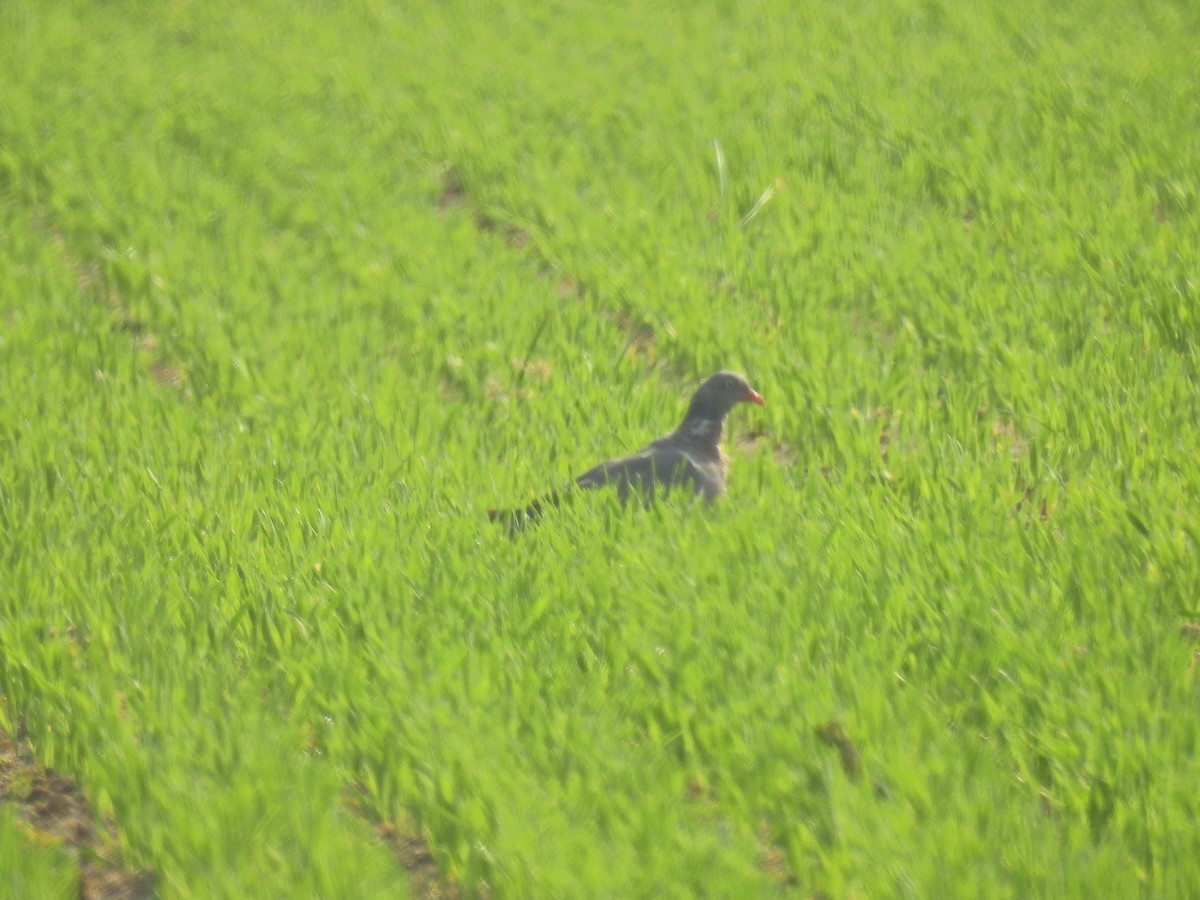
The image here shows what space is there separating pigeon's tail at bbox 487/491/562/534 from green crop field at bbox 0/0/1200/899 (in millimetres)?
112

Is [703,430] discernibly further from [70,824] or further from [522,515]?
[70,824]

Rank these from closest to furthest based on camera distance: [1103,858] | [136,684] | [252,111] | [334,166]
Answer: [1103,858], [136,684], [334,166], [252,111]

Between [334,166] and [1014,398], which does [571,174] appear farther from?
[1014,398]

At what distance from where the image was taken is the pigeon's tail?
4426mm

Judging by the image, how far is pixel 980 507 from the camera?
4293 millimetres

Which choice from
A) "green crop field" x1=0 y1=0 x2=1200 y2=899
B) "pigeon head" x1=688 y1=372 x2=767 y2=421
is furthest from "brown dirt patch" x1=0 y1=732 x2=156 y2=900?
"pigeon head" x1=688 y1=372 x2=767 y2=421

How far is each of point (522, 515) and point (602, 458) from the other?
0.70m

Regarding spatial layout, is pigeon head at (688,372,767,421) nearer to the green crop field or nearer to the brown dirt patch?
the green crop field

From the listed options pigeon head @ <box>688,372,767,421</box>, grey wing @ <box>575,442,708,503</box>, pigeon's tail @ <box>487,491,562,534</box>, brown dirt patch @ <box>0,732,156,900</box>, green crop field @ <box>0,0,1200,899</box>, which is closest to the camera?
green crop field @ <box>0,0,1200,899</box>

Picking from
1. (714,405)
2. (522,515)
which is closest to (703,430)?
(714,405)

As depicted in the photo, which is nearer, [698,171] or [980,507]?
[980,507]

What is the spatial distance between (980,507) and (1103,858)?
1688 mm

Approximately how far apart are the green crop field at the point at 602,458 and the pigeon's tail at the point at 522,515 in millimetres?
112

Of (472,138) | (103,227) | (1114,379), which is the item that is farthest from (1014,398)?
(103,227)
